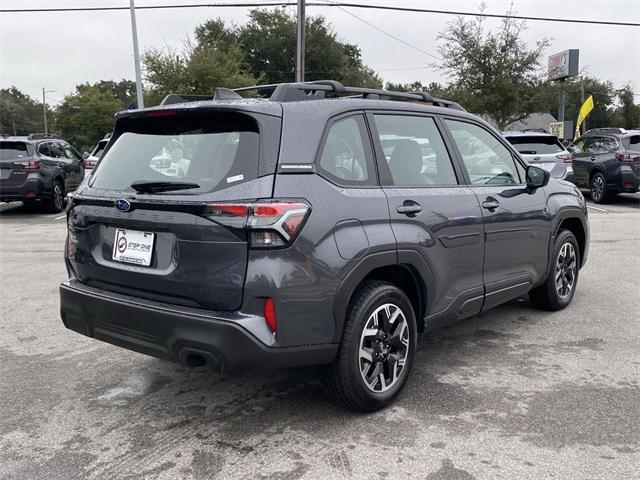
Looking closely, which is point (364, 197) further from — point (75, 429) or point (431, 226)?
point (75, 429)

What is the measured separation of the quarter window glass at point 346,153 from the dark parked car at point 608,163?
12.0 meters

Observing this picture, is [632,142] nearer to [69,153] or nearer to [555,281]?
[555,281]

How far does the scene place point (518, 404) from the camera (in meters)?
3.46

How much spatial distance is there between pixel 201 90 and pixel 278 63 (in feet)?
108

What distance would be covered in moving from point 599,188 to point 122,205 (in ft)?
44.2

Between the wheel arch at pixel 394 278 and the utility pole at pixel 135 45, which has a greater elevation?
the utility pole at pixel 135 45

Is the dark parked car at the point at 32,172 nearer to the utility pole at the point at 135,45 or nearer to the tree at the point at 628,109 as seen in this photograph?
the utility pole at the point at 135,45

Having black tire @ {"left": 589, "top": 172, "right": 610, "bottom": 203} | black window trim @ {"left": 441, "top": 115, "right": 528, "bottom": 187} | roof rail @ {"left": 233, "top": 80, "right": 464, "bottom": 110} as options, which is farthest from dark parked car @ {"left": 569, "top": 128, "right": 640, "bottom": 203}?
roof rail @ {"left": 233, "top": 80, "right": 464, "bottom": 110}

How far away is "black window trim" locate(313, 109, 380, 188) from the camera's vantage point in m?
3.08

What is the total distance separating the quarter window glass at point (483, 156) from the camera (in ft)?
13.6

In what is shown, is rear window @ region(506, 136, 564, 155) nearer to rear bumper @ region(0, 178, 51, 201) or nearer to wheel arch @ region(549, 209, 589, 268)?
wheel arch @ region(549, 209, 589, 268)

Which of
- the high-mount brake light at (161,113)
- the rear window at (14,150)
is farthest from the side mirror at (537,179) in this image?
the rear window at (14,150)

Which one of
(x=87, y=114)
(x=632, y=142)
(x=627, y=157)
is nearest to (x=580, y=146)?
(x=632, y=142)

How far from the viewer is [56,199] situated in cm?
1339
